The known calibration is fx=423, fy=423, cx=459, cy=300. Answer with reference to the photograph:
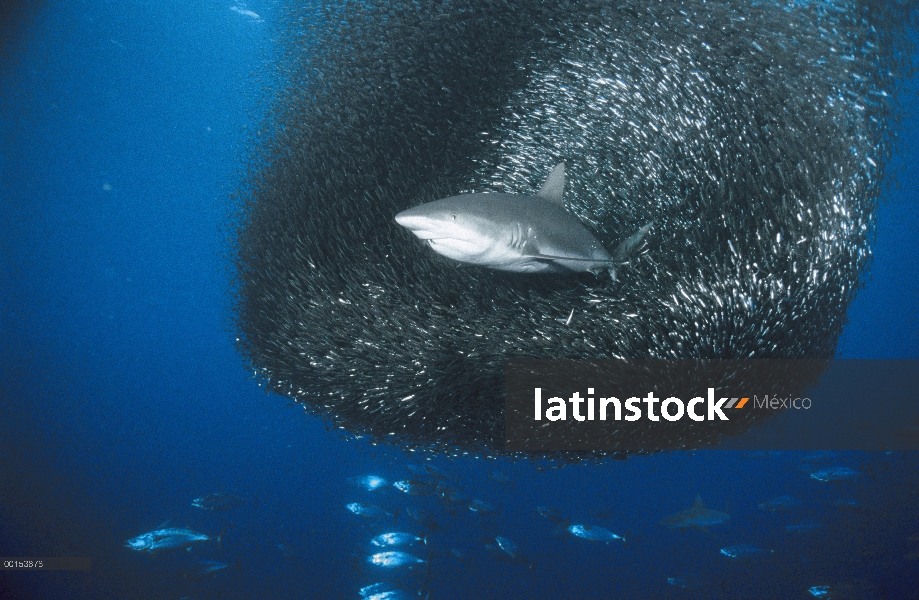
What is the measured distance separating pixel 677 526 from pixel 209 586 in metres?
15.7

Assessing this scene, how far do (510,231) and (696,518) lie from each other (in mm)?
7772

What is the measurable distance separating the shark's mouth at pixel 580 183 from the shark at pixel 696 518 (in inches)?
160

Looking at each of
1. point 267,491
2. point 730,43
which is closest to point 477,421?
point 730,43

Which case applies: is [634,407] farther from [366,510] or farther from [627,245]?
[366,510]

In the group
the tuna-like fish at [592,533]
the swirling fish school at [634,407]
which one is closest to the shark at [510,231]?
the swirling fish school at [634,407]

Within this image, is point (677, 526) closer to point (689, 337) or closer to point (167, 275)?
point (689, 337)

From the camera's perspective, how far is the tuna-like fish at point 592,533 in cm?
744

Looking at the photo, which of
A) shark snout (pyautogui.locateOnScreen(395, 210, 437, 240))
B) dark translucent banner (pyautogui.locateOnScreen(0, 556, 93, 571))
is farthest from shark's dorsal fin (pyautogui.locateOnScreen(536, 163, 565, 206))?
dark translucent banner (pyautogui.locateOnScreen(0, 556, 93, 571))

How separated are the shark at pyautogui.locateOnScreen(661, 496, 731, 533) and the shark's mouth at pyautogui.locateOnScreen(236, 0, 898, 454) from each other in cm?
407

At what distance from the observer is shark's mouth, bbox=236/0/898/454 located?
4184 millimetres

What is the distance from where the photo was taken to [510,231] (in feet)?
9.30

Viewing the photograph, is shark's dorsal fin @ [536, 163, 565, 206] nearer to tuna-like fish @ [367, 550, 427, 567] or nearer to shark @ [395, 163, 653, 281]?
shark @ [395, 163, 653, 281]

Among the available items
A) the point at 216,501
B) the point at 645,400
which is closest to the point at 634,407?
the point at 645,400

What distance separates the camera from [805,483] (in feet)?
68.6
